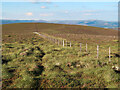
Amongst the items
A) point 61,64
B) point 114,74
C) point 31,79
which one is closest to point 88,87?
point 114,74

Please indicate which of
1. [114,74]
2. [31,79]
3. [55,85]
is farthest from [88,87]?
[31,79]

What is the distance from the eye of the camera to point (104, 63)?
57.4 feet

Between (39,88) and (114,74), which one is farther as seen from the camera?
(114,74)

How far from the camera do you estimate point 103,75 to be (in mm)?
13859

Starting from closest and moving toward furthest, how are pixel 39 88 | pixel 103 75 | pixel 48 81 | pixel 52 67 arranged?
pixel 39 88
pixel 48 81
pixel 103 75
pixel 52 67

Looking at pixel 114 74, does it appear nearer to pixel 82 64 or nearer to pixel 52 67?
pixel 82 64

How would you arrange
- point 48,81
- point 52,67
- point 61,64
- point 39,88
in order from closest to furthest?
point 39,88 < point 48,81 < point 52,67 < point 61,64

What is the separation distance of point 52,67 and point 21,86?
5.37m

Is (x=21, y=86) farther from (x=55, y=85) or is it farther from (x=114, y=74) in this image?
(x=114, y=74)

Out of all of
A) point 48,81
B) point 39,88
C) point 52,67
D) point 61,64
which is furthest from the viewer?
point 61,64

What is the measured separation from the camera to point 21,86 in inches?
470

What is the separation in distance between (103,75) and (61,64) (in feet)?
19.3

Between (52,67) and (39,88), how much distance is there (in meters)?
5.17

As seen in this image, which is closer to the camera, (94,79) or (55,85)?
(55,85)
